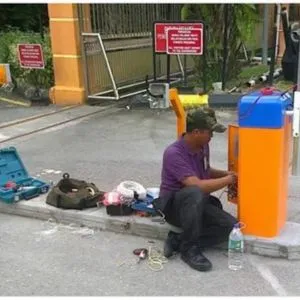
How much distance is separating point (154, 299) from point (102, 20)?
8.16 meters

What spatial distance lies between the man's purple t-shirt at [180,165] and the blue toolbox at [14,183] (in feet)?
5.31

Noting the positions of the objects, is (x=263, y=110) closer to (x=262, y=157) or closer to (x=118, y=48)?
(x=262, y=157)

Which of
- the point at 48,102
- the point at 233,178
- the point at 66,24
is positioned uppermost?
the point at 66,24

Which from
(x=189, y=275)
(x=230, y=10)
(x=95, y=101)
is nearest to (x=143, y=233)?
(x=189, y=275)

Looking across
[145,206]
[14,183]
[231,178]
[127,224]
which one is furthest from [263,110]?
[14,183]

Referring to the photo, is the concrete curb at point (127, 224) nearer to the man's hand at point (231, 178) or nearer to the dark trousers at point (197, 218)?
the dark trousers at point (197, 218)

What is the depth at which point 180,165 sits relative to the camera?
407 centimetres

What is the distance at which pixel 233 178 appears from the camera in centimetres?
418

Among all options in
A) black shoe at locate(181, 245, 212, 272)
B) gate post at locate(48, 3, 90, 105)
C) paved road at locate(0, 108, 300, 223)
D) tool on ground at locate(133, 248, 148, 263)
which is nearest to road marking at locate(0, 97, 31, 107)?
gate post at locate(48, 3, 90, 105)

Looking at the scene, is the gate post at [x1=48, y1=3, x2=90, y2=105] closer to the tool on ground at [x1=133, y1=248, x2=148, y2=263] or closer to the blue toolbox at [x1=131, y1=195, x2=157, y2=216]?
the blue toolbox at [x1=131, y1=195, x2=157, y2=216]

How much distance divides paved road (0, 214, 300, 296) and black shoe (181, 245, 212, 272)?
0.13 feet

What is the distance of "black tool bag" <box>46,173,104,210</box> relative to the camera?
16.2ft

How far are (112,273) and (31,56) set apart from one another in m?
7.48

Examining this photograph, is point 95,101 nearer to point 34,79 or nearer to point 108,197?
point 34,79
